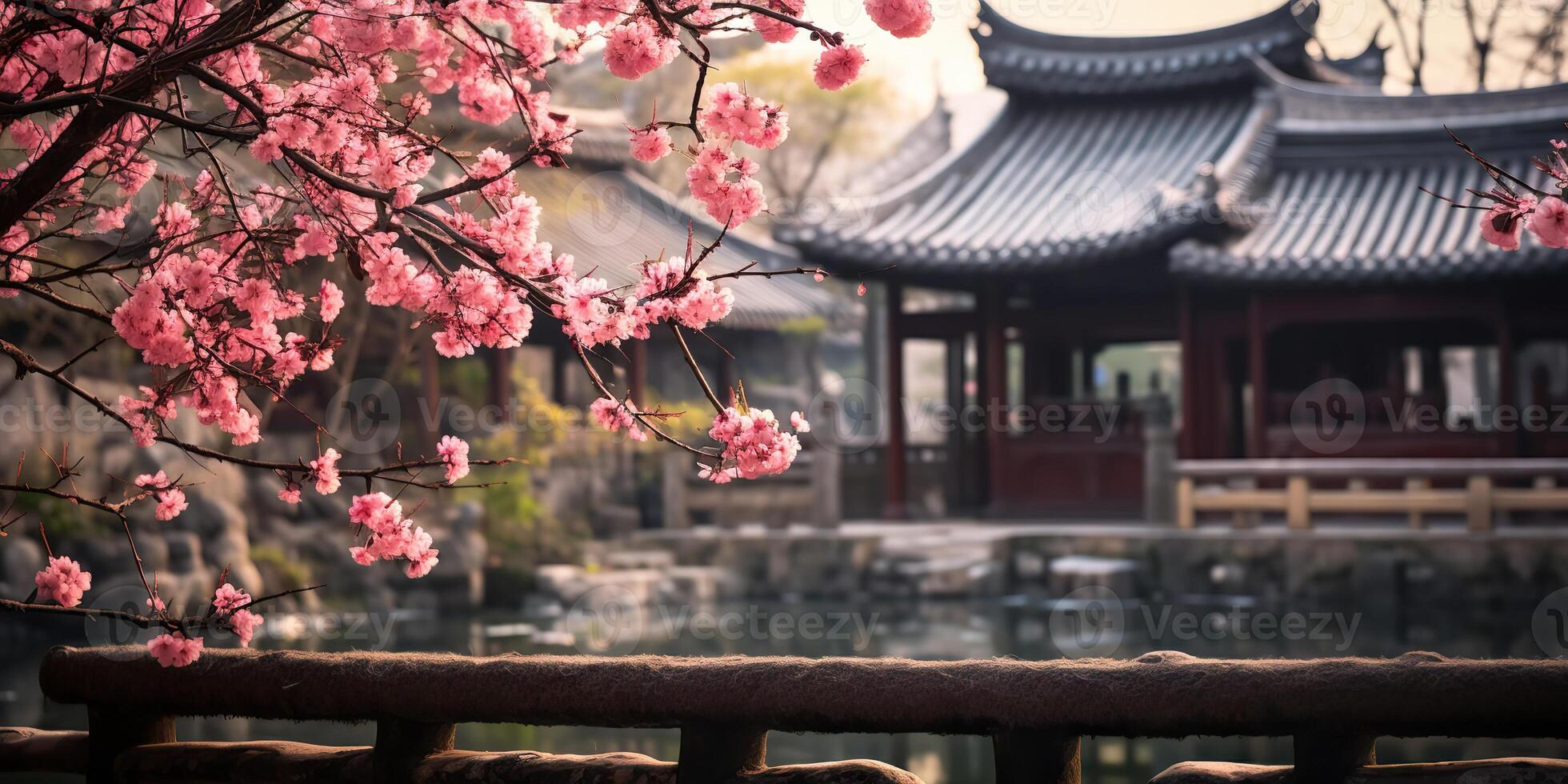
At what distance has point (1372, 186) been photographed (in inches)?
640

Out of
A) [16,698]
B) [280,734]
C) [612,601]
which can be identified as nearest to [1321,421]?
[612,601]

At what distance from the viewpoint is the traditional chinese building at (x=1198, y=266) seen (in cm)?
1462

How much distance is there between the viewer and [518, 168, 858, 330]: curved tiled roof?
2142 cm

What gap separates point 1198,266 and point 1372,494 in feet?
9.51

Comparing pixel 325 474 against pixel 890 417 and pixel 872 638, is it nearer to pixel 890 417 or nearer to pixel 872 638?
pixel 872 638

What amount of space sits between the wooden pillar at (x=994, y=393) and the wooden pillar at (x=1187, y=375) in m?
1.82

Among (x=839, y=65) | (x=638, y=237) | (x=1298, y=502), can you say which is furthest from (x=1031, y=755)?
(x=638, y=237)

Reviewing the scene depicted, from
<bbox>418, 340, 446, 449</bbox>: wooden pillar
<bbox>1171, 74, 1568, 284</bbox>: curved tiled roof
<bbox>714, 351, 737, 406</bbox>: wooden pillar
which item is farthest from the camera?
<bbox>714, 351, 737, 406</bbox>: wooden pillar

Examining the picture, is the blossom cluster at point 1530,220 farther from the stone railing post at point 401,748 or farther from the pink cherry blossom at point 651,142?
the stone railing post at point 401,748

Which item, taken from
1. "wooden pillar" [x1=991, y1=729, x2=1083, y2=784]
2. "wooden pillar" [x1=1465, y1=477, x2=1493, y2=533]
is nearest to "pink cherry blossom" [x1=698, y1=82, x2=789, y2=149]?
"wooden pillar" [x1=991, y1=729, x2=1083, y2=784]

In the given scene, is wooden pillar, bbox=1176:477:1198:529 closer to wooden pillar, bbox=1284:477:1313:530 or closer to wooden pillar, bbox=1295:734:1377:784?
wooden pillar, bbox=1284:477:1313:530

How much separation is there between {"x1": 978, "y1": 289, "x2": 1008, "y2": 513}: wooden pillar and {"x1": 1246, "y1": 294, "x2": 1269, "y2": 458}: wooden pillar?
2.52 meters

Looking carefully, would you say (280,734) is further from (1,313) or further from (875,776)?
(875,776)

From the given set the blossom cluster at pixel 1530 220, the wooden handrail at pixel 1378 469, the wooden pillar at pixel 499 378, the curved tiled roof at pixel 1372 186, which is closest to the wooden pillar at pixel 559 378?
the wooden pillar at pixel 499 378
